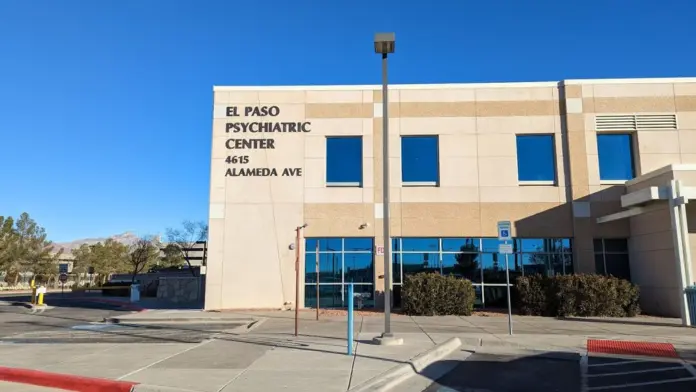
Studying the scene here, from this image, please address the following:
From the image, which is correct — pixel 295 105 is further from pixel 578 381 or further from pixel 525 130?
pixel 578 381

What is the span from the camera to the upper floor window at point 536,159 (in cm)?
2111

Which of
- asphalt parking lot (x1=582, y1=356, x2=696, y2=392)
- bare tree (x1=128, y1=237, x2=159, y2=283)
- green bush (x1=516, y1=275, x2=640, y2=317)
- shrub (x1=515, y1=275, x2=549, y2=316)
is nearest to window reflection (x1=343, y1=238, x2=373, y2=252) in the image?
shrub (x1=515, y1=275, x2=549, y2=316)

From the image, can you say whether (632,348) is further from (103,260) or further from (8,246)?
(103,260)

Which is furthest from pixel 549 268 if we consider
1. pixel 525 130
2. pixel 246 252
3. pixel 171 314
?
pixel 171 314

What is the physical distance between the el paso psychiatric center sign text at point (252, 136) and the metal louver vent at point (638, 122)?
40.9 feet

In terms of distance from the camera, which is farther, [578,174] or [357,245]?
[357,245]

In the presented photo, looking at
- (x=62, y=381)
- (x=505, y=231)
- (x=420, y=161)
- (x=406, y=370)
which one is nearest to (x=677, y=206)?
(x=505, y=231)

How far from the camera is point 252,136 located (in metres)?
21.8

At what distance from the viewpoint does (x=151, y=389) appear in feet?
23.0

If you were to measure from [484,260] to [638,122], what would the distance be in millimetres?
8409

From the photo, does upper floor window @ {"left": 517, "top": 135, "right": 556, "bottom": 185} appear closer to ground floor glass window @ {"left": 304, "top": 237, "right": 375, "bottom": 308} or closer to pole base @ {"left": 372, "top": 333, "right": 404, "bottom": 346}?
ground floor glass window @ {"left": 304, "top": 237, "right": 375, "bottom": 308}

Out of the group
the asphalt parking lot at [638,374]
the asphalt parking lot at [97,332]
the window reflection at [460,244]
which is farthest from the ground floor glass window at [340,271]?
the asphalt parking lot at [638,374]

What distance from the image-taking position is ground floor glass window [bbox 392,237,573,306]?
2061 centimetres

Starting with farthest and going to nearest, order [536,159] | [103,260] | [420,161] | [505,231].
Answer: [103,260] → [420,161] → [536,159] → [505,231]
